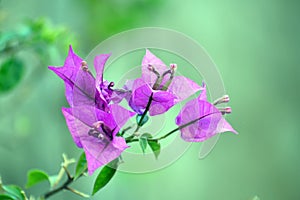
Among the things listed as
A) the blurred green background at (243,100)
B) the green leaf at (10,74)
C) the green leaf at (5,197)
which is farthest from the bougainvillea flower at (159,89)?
the blurred green background at (243,100)

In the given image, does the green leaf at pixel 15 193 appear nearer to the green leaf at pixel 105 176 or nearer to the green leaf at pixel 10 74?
the green leaf at pixel 105 176

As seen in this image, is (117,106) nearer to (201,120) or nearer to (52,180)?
(201,120)

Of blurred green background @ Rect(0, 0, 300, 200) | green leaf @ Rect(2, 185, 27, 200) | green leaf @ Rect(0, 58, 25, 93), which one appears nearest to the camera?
green leaf @ Rect(2, 185, 27, 200)

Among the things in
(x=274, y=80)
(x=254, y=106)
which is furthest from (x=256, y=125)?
(x=274, y=80)

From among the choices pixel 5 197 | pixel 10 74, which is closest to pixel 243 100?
pixel 10 74

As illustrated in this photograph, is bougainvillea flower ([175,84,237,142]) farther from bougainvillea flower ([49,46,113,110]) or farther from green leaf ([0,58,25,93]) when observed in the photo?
green leaf ([0,58,25,93])

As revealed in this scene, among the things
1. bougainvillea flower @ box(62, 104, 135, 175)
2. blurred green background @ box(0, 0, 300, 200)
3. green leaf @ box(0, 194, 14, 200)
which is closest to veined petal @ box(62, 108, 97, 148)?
bougainvillea flower @ box(62, 104, 135, 175)

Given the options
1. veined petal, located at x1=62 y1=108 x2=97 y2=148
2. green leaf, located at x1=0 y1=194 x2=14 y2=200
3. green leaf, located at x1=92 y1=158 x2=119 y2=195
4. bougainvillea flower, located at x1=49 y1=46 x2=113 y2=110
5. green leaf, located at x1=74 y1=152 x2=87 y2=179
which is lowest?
green leaf, located at x1=0 y1=194 x2=14 y2=200
